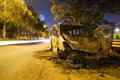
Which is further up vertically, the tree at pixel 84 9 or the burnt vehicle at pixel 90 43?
the tree at pixel 84 9

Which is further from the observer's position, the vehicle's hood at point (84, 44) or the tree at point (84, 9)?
the tree at point (84, 9)

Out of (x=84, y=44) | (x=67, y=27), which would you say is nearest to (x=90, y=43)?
(x=84, y=44)

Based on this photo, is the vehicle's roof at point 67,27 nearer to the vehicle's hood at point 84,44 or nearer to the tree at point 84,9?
the vehicle's hood at point 84,44

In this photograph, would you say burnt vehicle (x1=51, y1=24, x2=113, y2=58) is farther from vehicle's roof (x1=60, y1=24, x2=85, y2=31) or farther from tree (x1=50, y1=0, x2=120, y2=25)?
tree (x1=50, y1=0, x2=120, y2=25)

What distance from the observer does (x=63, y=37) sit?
1037cm

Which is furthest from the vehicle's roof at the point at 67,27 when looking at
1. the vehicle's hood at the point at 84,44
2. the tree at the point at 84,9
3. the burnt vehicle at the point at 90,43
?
the tree at the point at 84,9

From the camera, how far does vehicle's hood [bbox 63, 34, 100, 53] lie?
30.9ft

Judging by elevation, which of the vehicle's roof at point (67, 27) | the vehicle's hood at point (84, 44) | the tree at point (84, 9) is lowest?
the vehicle's hood at point (84, 44)

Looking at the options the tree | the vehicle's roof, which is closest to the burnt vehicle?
the vehicle's roof

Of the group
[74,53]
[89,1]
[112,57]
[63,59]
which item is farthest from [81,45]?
[89,1]

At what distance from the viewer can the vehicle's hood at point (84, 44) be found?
30.9ft

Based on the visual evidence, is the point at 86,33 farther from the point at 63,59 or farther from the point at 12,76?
the point at 12,76

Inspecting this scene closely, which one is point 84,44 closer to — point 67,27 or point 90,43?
point 90,43

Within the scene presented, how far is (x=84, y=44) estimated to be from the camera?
9.58 meters
